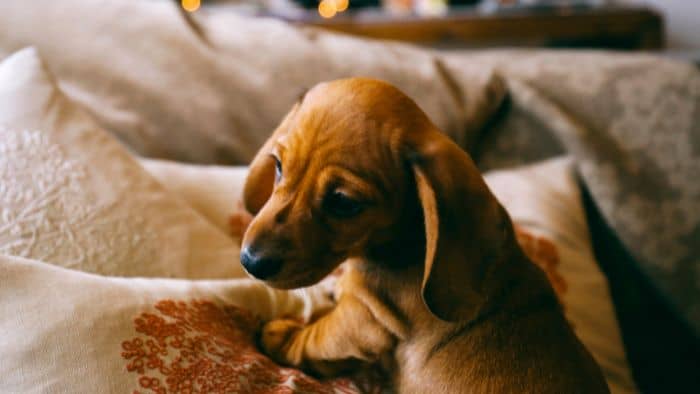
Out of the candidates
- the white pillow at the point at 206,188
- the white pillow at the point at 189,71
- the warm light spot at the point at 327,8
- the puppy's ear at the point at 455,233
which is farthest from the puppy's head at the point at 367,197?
the warm light spot at the point at 327,8

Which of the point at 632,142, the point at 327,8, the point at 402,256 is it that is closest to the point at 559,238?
the point at 632,142

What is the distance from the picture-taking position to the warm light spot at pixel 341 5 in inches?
110

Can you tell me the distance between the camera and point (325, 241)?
825 mm

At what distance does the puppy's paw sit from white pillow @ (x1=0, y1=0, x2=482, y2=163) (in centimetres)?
62

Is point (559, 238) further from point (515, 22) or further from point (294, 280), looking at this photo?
point (515, 22)

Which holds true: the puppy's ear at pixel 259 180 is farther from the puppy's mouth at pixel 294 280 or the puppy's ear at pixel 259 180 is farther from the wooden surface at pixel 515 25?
the wooden surface at pixel 515 25

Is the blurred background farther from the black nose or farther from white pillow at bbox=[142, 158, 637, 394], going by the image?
the black nose

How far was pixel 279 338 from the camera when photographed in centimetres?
95

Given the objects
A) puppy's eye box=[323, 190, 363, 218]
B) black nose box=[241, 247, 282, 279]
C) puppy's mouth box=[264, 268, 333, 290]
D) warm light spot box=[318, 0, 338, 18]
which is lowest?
warm light spot box=[318, 0, 338, 18]

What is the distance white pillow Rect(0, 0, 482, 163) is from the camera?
1.40 meters

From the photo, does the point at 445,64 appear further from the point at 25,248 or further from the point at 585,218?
the point at 25,248

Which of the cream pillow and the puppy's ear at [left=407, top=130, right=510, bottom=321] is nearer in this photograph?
the puppy's ear at [left=407, top=130, right=510, bottom=321]

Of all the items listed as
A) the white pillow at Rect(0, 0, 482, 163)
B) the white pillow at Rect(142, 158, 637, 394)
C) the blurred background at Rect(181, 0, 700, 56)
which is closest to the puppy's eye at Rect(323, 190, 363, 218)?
the white pillow at Rect(142, 158, 637, 394)

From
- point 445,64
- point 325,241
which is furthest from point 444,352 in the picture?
point 445,64
